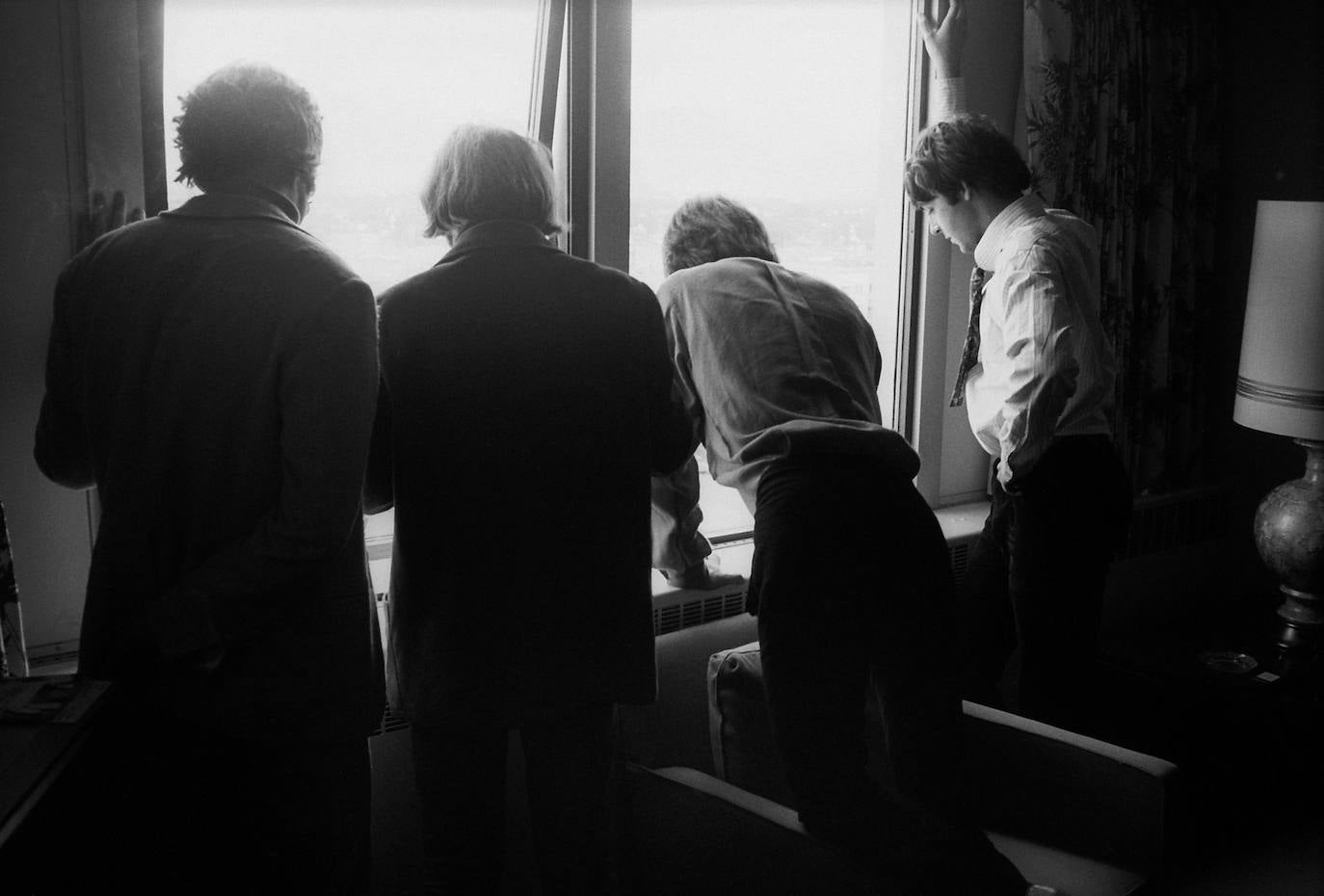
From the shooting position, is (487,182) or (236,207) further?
(487,182)

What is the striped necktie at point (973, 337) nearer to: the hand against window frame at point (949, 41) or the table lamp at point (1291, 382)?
the hand against window frame at point (949, 41)

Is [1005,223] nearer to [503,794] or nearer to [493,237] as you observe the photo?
[493,237]

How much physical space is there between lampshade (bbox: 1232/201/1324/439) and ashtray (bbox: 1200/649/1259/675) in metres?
0.59

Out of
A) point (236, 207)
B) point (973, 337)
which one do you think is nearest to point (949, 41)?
point (973, 337)

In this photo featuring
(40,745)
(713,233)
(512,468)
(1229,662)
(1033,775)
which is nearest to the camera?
(40,745)

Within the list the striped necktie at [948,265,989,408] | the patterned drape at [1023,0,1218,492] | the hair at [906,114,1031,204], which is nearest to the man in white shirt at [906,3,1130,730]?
the hair at [906,114,1031,204]

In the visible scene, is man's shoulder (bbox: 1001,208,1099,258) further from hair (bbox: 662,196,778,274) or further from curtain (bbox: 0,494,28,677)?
curtain (bbox: 0,494,28,677)

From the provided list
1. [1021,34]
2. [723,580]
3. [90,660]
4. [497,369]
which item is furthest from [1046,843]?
[1021,34]

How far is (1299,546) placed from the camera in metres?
2.92

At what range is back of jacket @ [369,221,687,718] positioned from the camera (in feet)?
4.92

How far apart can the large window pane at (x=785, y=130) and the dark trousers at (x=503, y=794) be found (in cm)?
121

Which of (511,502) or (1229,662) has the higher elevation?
(511,502)

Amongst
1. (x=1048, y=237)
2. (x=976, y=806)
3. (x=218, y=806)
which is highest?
(x=1048, y=237)

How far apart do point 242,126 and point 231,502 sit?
452mm
